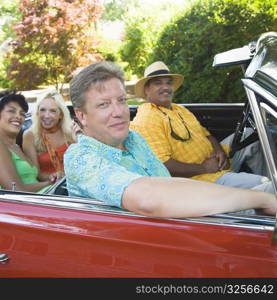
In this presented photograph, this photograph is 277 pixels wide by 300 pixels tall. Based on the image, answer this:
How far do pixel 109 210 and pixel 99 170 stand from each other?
0.56 ft

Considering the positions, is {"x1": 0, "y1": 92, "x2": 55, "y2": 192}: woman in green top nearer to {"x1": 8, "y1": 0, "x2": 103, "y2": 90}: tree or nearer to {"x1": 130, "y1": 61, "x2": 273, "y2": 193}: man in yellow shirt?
{"x1": 130, "y1": 61, "x2": 273, "y2": 193}: man in yellow shirt

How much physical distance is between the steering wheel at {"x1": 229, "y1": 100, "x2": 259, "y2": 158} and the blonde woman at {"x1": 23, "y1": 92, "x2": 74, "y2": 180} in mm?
1241

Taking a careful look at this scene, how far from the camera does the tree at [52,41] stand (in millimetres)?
9953

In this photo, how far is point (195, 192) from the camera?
169 centimetres

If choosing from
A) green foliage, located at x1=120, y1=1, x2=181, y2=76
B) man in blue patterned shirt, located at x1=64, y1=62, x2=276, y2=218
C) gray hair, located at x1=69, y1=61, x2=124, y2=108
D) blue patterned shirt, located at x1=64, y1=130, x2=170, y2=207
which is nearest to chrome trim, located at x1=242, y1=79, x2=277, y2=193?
man in blue patterned shirt, located at x1=64, y1=62, x2=276, y2=218

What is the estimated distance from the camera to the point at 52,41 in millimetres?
10211

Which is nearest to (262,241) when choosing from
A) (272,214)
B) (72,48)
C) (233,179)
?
(272,214)

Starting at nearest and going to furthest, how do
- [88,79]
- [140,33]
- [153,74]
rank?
[88,79], [153,74], [140,33]

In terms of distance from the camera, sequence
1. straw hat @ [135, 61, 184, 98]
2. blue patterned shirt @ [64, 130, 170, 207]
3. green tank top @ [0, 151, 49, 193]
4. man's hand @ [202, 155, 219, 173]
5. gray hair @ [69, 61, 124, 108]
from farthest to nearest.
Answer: straw hat @ [135, 61, 184, 98] → man's hand @ [202, 155, 219, 173] → green tank top @ [0, 151, 49, 193] → gray hair @ [69, 61, 124, 108] → blue patterned shirt @ [64, 130, 170, 207]

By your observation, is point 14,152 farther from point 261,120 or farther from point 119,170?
point 261,120

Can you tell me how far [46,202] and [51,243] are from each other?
0.19 meters

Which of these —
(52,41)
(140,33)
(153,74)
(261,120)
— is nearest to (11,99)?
(153,74)

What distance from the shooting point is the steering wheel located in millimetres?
3205
